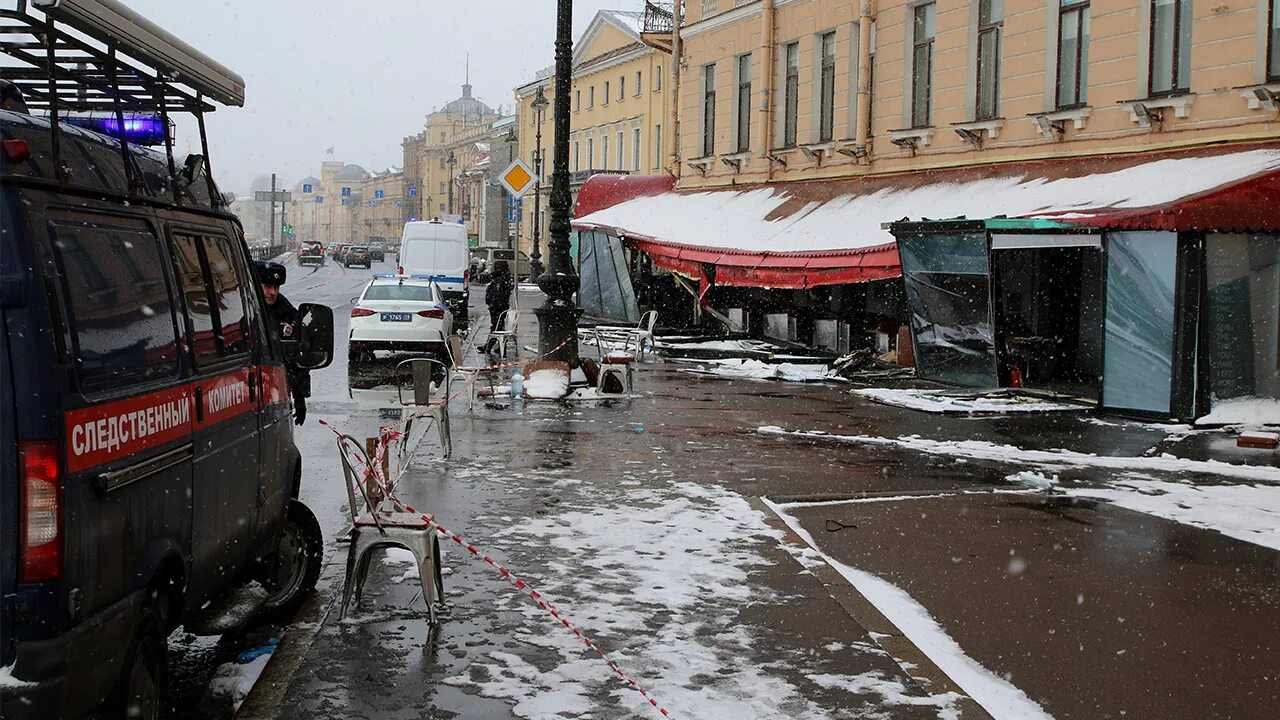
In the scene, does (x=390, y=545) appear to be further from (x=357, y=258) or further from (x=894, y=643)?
(x=357, y=258)

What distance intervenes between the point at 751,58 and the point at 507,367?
12624 millimetres

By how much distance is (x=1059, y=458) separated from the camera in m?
13.0

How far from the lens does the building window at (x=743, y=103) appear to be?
31328mm

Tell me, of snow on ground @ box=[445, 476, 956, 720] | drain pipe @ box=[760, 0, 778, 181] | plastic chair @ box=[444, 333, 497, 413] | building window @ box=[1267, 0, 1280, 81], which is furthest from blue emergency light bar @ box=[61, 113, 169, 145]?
drain pipe @ box=[760, 0, 778, 181]

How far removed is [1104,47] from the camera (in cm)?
1884

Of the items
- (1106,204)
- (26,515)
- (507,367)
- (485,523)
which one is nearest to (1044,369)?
(1106,204)

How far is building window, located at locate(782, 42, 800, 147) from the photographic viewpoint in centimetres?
2897

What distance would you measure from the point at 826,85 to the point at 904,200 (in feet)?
20.8

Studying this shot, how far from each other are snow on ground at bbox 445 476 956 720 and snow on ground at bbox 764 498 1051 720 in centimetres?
25

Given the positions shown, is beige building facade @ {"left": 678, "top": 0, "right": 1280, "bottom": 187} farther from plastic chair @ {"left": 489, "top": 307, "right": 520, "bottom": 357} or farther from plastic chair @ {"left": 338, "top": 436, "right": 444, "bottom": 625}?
plastic chair @ {"left": 338, "top": 436, "right": 444, "bottom": 625}

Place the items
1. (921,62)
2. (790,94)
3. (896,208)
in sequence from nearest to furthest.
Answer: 1. (896,208)
2. (921,62)
3. (790,94)

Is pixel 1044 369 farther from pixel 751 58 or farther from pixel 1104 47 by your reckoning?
pixel 751 58

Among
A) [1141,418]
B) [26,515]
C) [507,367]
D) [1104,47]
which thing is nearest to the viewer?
[26,515]

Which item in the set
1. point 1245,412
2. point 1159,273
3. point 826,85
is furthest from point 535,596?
point 826,85
